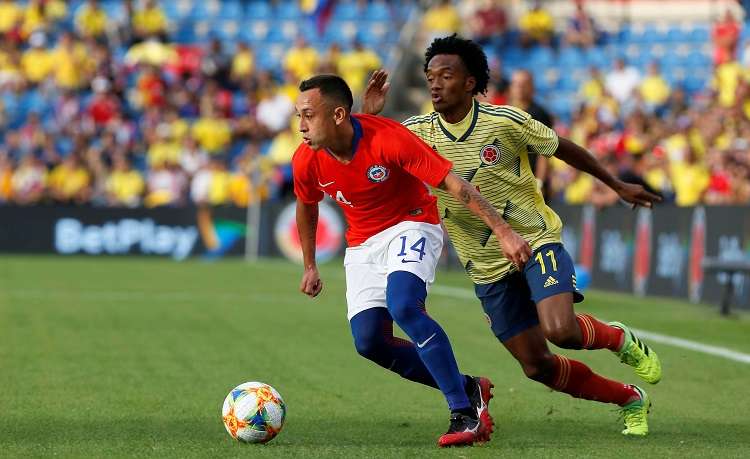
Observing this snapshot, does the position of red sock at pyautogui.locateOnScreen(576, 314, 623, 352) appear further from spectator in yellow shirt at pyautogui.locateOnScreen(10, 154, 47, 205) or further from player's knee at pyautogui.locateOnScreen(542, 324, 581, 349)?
spectator in yellow shirt at pyautogui.locateOnScreen(10, 154, 47, 205)

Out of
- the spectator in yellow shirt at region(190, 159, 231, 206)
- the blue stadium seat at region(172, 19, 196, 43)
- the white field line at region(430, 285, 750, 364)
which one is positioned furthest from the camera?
the blue stadium seat at region(172, 19, 196, 43)

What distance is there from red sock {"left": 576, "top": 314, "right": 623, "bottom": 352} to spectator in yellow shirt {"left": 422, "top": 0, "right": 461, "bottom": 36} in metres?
21.3

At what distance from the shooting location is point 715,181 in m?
18.2

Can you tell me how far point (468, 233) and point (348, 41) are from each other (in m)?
22.5

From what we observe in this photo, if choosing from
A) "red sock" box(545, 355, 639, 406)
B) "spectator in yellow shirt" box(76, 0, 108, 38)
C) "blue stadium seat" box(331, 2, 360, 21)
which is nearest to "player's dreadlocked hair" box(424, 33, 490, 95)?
"red sock" box(545, 355, 639, 406)

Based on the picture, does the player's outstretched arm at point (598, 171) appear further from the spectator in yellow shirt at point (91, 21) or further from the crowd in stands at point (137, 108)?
the spectator in yellow shirt at point (91, 21)

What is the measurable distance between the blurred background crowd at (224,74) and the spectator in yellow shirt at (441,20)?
45 millimetres

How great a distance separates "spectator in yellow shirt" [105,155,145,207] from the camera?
26500mm

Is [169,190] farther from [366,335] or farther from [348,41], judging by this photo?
[366,335]

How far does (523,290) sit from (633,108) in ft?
55.6

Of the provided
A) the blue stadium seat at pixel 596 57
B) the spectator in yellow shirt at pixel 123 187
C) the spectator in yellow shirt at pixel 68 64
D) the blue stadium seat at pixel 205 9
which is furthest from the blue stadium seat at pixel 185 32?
the blue stadium seat at pixel 596 57

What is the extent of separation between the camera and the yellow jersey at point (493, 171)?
7.32 metres

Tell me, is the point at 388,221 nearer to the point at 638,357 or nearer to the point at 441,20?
the point at 638,357

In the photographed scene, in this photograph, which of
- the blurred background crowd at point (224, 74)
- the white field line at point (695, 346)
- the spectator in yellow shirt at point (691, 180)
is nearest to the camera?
the white field line at point (695, 346)
